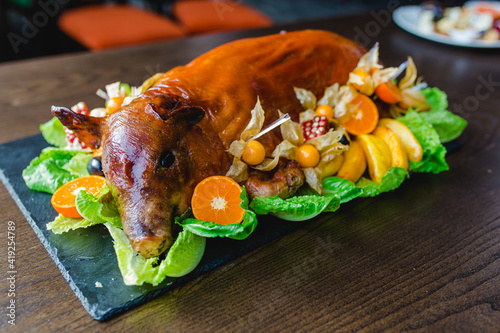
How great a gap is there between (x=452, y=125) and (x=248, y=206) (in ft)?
4.08

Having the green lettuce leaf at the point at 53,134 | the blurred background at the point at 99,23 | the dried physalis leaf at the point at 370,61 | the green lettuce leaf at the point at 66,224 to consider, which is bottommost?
the blurred background at the point at 99,23

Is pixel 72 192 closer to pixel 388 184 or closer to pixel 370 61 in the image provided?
pixel 388 184

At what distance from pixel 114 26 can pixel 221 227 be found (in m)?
3.15

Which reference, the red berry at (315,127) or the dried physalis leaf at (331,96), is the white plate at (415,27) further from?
the red berry at (315,127)

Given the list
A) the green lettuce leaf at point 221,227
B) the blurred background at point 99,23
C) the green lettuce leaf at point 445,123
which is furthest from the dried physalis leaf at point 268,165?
the blurred background at point 99,23

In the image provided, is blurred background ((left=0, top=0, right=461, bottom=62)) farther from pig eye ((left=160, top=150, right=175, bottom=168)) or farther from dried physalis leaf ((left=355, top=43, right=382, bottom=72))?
pig eye ((left=160, top=150, right=175, bottom=168))

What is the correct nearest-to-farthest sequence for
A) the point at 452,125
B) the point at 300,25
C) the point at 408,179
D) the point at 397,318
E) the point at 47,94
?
the point at 397,318, the point at 408,179, the point at 452,125, the point at 47,94, the point at 300,25

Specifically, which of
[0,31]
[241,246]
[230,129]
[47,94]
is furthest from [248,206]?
[0,31]

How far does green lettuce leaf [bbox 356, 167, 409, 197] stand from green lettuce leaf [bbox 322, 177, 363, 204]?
Answer: 0.20 feet

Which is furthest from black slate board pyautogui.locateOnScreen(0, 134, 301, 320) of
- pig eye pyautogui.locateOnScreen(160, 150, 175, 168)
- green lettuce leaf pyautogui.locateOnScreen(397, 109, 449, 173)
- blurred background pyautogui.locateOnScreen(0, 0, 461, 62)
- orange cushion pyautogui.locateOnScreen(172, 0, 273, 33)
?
orange cushion pyautogui.locateOnScreen(172, 0, 273, 33)

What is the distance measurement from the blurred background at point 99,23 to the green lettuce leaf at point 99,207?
2.64 meters

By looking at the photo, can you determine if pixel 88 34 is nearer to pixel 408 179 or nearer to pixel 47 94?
pixel 47 94

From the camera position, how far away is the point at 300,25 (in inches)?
149

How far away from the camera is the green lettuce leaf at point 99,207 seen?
1.45 metres
